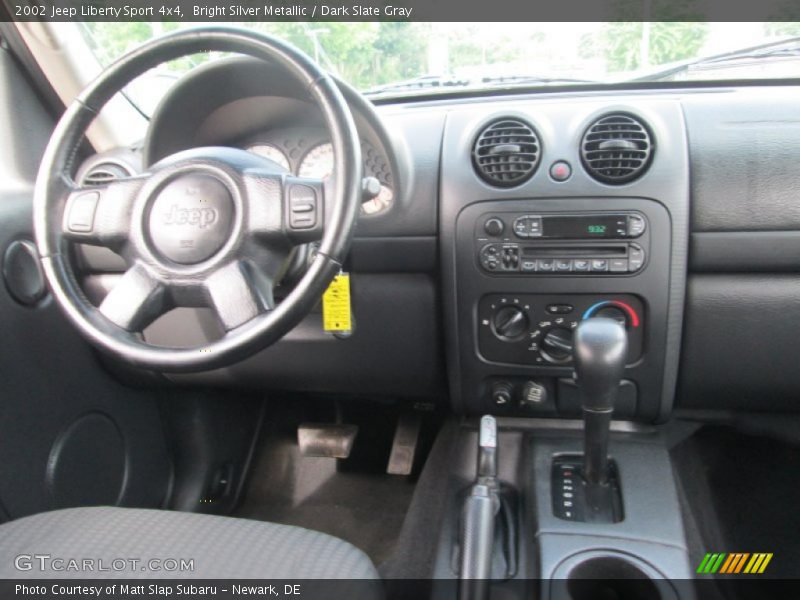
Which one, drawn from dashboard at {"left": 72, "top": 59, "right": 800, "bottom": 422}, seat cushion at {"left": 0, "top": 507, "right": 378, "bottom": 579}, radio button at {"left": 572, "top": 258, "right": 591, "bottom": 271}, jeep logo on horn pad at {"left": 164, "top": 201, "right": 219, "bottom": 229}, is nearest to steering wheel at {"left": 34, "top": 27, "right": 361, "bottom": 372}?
jeep logo on horn pad at {"left": 164, "top": 201, "right": 219, "bottom": 229}

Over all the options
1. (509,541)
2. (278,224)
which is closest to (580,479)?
(509,541)

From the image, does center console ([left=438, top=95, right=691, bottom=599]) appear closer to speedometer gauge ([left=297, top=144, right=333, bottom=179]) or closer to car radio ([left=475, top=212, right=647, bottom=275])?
car radio ([left=475, top=212, right=647, bottom=275])

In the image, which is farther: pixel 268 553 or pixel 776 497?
pixel 776 497

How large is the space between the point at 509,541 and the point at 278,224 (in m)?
0.76

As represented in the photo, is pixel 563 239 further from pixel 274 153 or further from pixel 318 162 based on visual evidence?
pixel 274 153

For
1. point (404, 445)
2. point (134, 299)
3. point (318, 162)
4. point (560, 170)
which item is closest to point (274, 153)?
point (318, 162)

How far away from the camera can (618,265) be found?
46.6 inches

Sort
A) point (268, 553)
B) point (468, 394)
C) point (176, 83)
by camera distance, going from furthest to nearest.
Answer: point (468, 394), point (176, 83), point (268, 553)

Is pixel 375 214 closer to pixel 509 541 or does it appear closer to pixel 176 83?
pixel 176 83

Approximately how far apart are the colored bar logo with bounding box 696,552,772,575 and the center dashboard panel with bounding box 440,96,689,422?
33 centimetres

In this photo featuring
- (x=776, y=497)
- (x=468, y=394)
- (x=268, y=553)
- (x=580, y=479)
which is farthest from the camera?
(x=776, y=497)

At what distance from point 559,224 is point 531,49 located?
0.46 m

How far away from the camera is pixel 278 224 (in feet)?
3.12

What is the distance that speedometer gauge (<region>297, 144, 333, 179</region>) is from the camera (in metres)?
1.29
